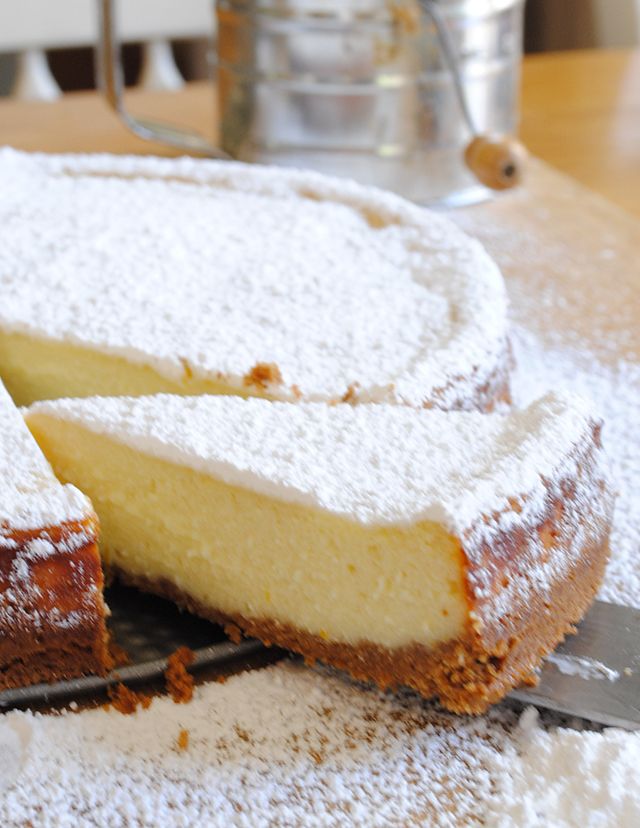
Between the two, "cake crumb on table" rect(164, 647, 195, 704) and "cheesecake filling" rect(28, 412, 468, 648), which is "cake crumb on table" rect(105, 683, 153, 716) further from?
"cheesecake filling" rect(28, 412, 468, 648)

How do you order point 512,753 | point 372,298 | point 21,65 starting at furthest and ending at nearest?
1. point 21,65
2. point 372,298
3. point 512,753

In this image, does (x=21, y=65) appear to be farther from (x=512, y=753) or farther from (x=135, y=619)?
(x=512, y=753)

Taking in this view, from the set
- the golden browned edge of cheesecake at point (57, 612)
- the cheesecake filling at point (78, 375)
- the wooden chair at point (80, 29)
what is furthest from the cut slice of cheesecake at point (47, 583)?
the wooden chair at point (80, 29)

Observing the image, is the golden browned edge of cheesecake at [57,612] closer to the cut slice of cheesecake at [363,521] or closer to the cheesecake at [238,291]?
the cut slice of cheesecake at [363,521]

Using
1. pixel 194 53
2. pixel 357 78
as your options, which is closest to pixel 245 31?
pixel 357 78

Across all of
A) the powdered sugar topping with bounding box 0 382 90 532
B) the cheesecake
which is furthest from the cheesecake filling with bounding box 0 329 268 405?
the powdered sugar topping with bounding box 0 382 90 532

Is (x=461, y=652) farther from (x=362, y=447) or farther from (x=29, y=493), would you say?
(x=29, y=493)
